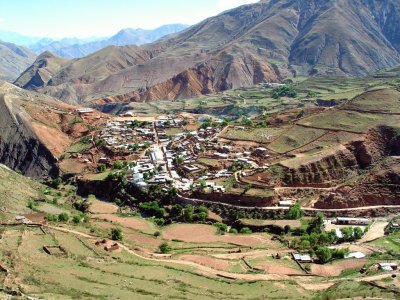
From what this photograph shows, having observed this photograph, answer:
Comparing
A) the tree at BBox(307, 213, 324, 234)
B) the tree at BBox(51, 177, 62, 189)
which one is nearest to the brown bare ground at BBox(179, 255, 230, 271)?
the tree at BBox(307, 213, 324, 234)

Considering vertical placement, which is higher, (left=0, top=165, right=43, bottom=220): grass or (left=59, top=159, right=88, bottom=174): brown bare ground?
(left=0, top=165, right=43, bottom=220): grass

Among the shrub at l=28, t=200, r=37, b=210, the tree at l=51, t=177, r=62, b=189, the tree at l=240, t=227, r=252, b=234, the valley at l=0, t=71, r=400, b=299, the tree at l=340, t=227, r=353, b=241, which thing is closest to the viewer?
the valley at l=0, t=71, r=400, b=299

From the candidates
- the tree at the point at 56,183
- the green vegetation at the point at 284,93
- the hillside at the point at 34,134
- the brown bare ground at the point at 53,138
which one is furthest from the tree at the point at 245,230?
the green vegetation at the point at 284,93

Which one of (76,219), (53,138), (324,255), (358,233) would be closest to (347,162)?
(358,233)

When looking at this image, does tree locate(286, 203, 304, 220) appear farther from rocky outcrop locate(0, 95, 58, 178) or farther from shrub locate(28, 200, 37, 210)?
rocky outcrop locate(0, 95, 58, 178)

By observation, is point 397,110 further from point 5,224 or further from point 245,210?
point 5,224

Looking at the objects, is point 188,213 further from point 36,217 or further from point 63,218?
point 36,217
